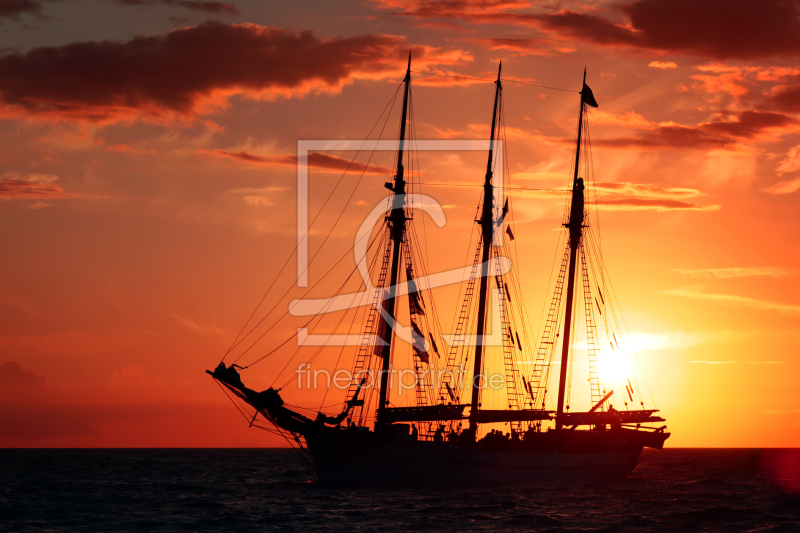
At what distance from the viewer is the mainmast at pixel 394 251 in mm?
70500

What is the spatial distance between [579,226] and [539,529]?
39.4 metres

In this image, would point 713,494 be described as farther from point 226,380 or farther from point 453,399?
point 226,380

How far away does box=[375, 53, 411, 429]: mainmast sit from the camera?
70.5 metres

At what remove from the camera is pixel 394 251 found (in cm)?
7244

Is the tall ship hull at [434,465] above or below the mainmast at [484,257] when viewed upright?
below

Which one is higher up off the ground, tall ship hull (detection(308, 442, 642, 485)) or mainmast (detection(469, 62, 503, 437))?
mainmast (detection(469, 62, 503, 437))

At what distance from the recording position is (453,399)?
244 feet

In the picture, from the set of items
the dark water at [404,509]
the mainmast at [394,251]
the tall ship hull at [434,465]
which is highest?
the mainmast at [394,251]

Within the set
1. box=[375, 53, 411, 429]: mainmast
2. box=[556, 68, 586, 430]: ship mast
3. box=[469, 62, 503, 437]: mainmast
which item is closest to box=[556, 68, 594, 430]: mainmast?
box=[556, 68, 586, 430]: ship mast

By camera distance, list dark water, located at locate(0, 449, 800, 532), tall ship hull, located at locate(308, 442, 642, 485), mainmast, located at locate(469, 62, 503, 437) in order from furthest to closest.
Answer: mainmast, located at locate(469, 62, 503, 437)
tall ship hull, located at locate(308, 442, 642, 485)
dark water, located at locate(0, 449, 800, 532)

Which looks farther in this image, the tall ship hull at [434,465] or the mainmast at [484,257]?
the mainmast at [484,257]

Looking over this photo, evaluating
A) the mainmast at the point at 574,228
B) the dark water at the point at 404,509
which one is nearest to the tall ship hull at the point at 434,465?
the dark water at the point at 404,509

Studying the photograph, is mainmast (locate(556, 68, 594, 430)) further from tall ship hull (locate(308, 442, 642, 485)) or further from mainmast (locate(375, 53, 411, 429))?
mainmast (locate(375, 53, 411, 429))

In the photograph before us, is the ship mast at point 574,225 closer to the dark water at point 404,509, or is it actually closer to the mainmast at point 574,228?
the mainmast at point 574,228
